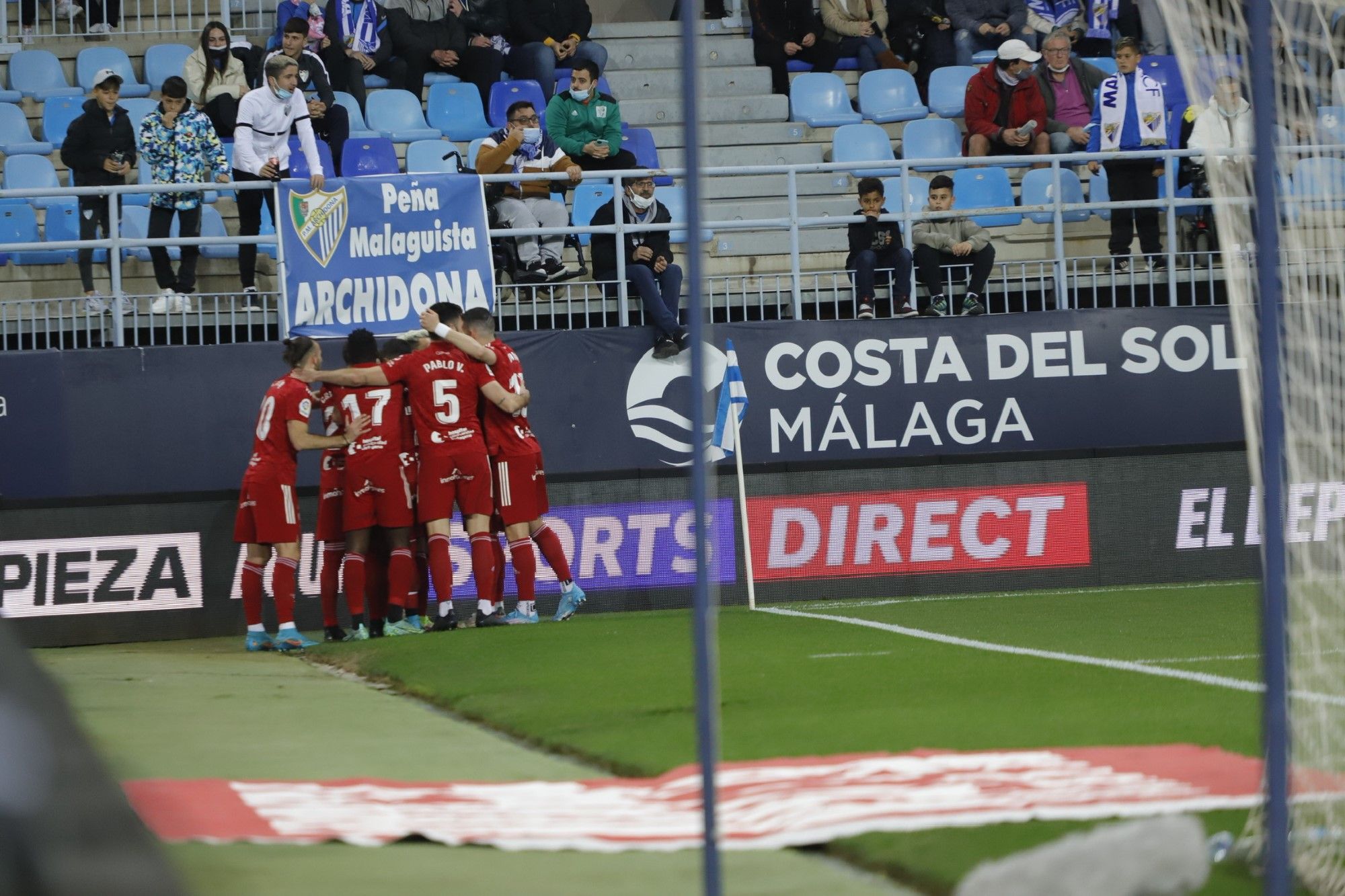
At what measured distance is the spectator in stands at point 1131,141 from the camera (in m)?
16.6

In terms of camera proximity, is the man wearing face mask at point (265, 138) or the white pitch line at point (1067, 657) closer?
the white pitch line at point (1067, 657)

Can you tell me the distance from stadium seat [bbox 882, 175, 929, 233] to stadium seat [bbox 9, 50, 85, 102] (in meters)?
8.13

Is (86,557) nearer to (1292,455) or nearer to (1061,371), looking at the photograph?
(1061,371)

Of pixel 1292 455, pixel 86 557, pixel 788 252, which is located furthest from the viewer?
pixel 788 252

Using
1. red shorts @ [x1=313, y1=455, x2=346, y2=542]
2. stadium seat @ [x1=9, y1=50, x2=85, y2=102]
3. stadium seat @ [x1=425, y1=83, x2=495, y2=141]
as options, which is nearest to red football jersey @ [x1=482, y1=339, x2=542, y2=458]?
red shorts @ [x1=313, y1=455, x2=346, y2=542]

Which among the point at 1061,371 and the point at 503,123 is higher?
the point at 503,123

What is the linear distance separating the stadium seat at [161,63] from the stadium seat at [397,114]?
196 cm

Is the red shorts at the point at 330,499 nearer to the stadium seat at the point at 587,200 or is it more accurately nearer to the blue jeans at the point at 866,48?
the stadium seat at the point at 587,200

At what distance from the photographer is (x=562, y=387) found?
51.3 ft

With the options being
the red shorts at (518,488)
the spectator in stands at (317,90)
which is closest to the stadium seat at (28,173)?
the spectator in stands at (317,90)

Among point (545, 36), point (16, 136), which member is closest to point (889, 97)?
point (545, 36)

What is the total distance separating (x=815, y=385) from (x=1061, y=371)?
7.41ft

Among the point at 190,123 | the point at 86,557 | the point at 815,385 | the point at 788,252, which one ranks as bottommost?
the point at 86,557

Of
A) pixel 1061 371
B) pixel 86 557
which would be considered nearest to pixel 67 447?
pixel 86 557
